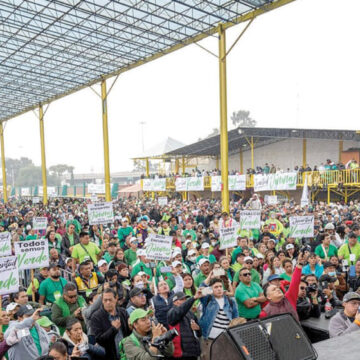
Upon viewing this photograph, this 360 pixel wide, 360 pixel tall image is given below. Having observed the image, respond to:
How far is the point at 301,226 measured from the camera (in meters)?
9.53

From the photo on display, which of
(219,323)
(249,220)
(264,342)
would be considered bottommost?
(219,323)

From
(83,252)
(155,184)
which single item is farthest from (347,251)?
(155,184)

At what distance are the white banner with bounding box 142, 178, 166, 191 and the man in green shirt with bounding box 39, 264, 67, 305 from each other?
77.2ft

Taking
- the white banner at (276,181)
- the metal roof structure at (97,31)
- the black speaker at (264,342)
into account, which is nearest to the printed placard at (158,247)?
the black speaker at (264,342)

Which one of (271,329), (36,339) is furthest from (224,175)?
(271,329)

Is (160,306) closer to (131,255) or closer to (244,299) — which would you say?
(244,299)

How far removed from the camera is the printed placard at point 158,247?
7.04 meters

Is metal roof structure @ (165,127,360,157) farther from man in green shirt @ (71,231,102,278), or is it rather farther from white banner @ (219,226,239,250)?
man in green shirt @ (71,231,102,278)

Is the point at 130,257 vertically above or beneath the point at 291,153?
beneath

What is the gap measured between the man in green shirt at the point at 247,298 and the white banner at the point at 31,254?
144 inches

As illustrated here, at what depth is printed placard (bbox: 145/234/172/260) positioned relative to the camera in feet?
23.1

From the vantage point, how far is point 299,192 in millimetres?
27266

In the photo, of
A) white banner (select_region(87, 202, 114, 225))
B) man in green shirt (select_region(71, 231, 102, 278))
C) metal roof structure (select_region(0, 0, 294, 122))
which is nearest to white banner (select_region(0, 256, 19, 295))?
man in green shirt (select_region(71, 231, 102, 278))

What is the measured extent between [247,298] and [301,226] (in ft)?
16.1
